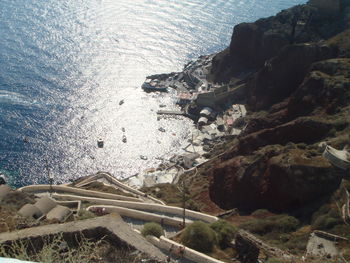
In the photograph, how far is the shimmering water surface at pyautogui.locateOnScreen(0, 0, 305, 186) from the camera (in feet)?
185

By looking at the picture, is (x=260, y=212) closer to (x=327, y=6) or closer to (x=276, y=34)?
→ (x=276, y=34)

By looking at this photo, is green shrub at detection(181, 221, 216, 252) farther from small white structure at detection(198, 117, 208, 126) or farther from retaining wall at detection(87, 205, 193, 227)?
small white structure at detection(198, 117, 208, 126)

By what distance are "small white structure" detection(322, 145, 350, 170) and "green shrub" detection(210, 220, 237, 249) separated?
915cm

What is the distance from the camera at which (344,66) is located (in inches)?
1763

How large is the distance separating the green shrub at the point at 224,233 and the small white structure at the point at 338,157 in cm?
915

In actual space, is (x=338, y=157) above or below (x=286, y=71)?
below

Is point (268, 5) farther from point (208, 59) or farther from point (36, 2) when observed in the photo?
point (36, 2)

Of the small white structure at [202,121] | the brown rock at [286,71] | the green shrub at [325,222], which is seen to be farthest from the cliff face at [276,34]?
the green shrub at [325,222]

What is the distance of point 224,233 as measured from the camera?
67.6 ft

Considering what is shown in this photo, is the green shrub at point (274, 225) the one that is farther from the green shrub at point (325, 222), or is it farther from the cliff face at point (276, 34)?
the cliff face at point (276, 34)

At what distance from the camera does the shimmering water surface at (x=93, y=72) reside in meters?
56.2

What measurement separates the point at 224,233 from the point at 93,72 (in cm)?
6149

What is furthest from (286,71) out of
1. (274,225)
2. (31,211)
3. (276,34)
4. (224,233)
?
(31,211)

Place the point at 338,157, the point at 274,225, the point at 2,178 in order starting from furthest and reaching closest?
the point at 2,178 → the point at 338,157 → the point at 274,225
